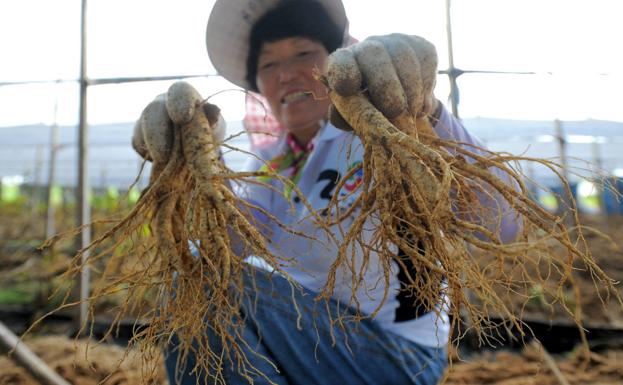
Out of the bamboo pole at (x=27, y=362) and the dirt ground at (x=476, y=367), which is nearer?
the bamboo pole at (x=27, y=362)

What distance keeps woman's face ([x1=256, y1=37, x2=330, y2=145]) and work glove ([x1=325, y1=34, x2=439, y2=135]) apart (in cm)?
49

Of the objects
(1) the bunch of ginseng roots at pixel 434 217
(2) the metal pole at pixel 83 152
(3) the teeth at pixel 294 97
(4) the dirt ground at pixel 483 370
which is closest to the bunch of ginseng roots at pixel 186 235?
(1) the bunch of ginseng roots at pixel 434 217

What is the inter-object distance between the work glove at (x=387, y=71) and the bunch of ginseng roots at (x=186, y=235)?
0.78 feet

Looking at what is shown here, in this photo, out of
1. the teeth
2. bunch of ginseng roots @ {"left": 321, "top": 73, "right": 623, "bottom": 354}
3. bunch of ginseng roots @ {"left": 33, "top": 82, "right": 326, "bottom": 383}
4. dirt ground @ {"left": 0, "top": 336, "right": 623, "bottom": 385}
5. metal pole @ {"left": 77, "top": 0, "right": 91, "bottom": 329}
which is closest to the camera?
bunch of ginseng roots @ {"left": 321, "top": 73, "right": 623, "bottom": 354}

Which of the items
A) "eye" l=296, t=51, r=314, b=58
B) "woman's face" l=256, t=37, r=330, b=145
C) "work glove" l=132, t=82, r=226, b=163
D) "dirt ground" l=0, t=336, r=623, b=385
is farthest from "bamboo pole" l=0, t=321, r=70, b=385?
"eye" l=296, t=51, r=314, b=58

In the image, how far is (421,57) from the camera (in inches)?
33.2

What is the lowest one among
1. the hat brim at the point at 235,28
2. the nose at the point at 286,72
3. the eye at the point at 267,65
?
the nose at the point at 286,72

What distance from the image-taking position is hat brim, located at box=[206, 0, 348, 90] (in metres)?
1.44

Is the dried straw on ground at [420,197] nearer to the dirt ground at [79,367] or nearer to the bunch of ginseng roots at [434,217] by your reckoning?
the bunch of ginseng roots at [434,217]

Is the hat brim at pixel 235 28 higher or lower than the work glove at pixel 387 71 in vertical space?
higher

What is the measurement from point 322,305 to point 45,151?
1039cm

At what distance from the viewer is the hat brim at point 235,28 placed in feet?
4.71

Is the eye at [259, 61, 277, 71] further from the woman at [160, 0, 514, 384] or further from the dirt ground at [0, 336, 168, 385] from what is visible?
the dirt ground at [0, 336, 168, 385]

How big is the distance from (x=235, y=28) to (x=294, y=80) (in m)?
0.37
